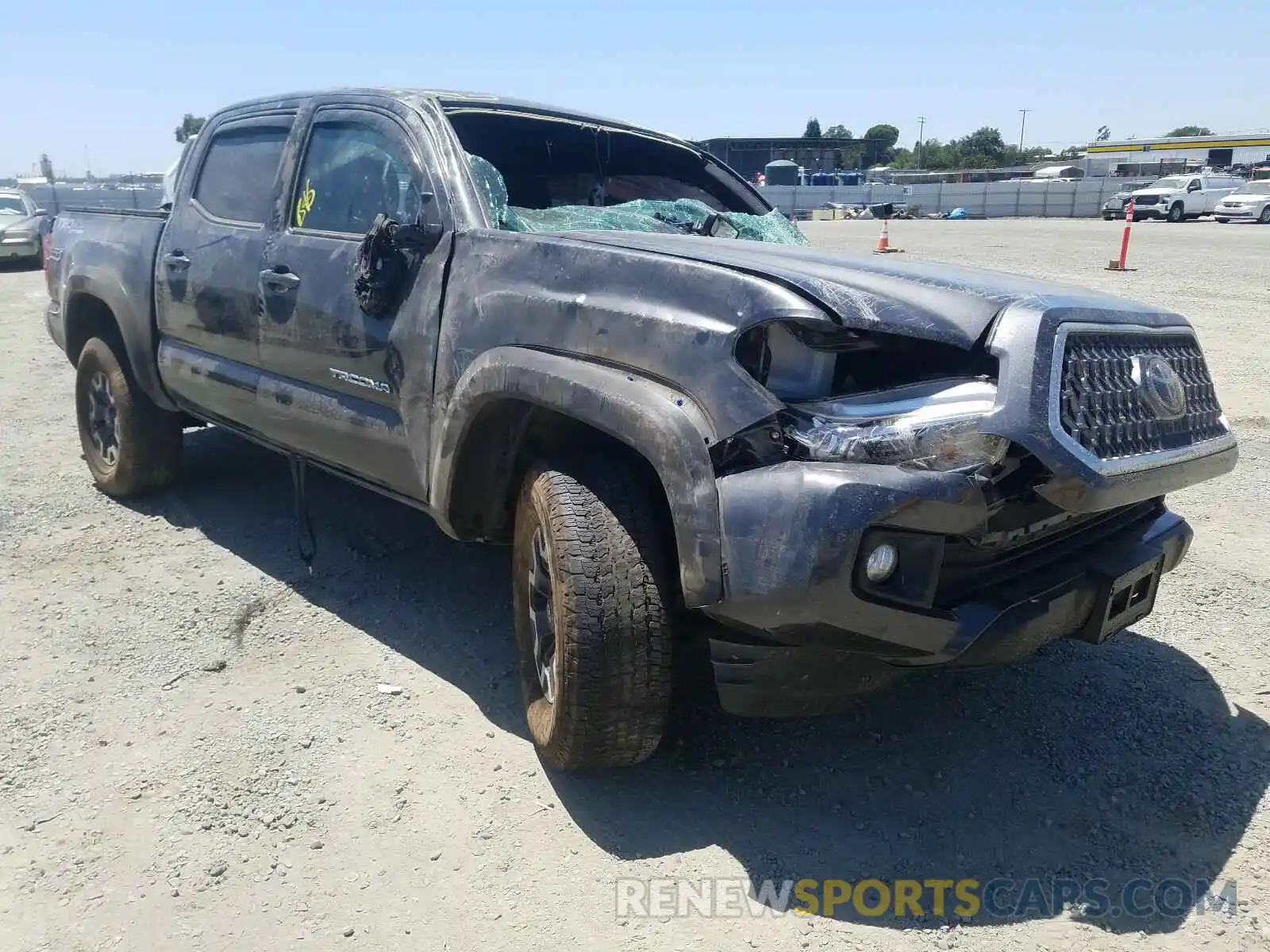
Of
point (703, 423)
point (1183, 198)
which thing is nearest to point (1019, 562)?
point (703, 423)

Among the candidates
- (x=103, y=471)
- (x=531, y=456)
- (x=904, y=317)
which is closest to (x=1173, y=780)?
(x=904, y=317)

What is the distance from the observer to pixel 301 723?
10.6 feet

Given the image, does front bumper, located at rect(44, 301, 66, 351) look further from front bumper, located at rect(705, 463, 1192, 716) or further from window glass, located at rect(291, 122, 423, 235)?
front bumper, located at rect(705, 463, 1192, 716)

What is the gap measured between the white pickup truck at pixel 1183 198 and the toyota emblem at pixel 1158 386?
35.0 meters

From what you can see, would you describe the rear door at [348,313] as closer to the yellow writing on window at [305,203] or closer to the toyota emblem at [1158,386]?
the yellow writing on window at [305,203]

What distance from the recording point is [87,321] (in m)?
5.41

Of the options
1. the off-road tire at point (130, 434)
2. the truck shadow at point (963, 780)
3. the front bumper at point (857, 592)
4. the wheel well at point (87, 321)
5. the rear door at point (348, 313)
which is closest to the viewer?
the front bumper at point (857, 592)

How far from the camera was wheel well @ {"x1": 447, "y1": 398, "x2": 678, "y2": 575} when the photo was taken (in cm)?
281

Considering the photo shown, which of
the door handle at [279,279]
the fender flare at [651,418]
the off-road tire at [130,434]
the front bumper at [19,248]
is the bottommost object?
the front bumper at [19,248]

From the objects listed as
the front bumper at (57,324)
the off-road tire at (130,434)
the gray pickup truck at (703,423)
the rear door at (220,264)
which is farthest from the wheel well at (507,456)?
the front bumper at (57,324)

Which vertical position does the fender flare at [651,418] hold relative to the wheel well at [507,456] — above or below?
above

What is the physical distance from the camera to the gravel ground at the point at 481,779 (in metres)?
2.39

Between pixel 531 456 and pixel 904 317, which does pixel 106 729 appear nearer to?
A: pixel 531 456

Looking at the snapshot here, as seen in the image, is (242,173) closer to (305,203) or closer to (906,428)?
(305,203)
